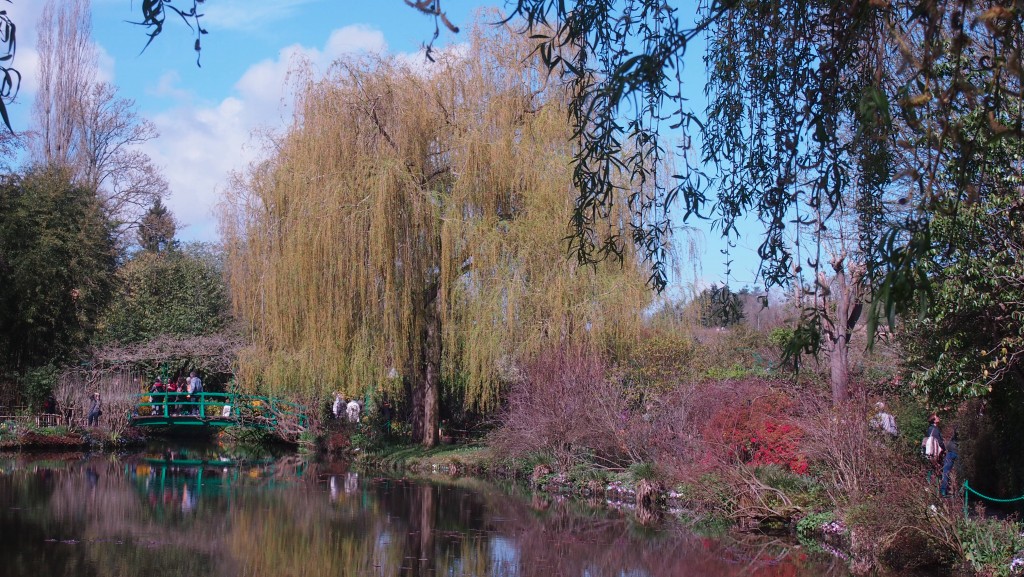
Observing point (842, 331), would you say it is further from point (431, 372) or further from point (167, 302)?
point (167, 302)

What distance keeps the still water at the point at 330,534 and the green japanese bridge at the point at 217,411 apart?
7.76m

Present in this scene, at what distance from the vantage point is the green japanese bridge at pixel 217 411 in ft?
93.0

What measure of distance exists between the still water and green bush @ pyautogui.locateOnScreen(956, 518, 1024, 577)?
1477mm

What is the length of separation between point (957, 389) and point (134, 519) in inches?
471

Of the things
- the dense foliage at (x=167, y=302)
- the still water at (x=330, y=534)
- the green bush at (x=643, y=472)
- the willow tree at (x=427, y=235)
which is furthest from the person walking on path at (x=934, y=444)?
the dense foliage at (x=167, y=302)

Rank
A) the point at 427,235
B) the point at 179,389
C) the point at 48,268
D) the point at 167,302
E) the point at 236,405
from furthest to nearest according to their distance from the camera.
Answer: the point at 167,302 → the point at 179,389 → the point at 236,405 → the point at 48,268 → the point at 427,235

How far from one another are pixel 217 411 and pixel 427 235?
1369 cm

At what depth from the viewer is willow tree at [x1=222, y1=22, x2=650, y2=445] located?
20.6 metres

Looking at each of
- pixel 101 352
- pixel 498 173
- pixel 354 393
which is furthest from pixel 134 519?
pixel 101 352

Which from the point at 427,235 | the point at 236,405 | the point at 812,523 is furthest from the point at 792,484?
the point at 236,405

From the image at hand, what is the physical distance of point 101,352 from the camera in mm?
30047

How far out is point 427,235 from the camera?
21.6 meters

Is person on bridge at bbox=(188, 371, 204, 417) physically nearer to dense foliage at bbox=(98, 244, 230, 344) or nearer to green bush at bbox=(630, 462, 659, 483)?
dense foliage at bbox=(98, 244, 230, 344)

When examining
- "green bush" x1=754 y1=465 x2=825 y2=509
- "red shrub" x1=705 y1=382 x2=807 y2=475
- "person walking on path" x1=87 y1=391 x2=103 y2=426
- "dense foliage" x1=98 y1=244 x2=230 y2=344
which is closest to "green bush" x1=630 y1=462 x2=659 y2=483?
"red shrub" x1=705 y1=382 x2=807 y2=475
